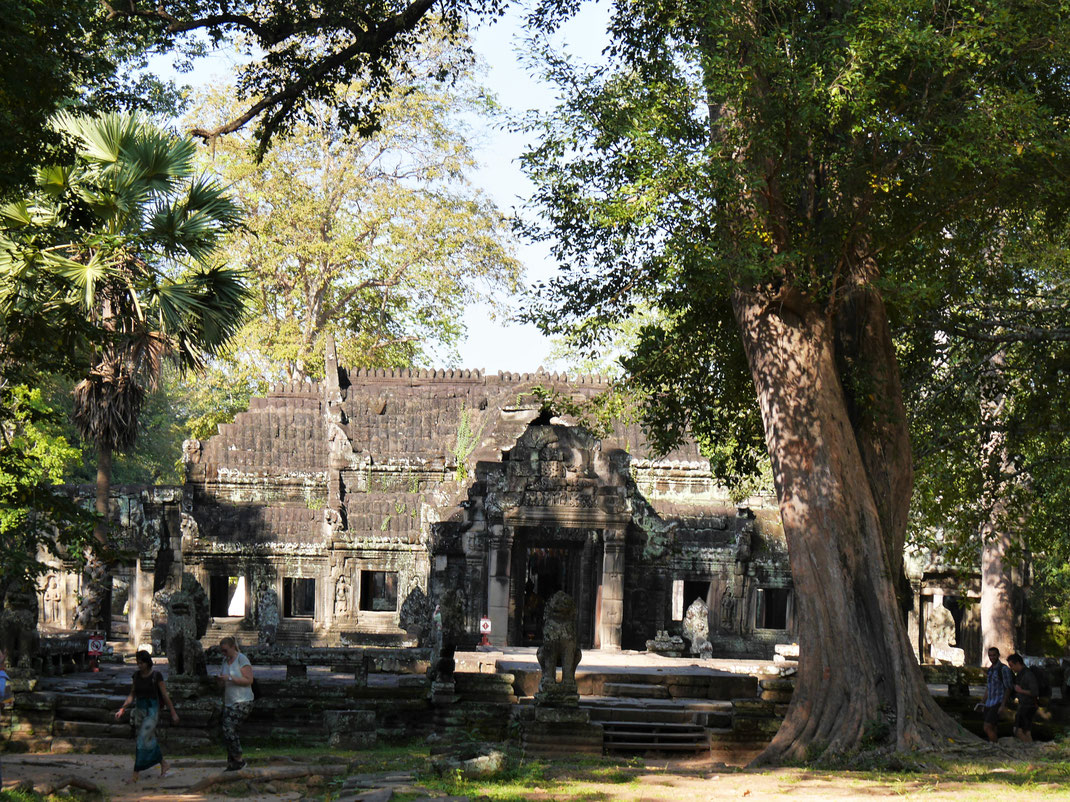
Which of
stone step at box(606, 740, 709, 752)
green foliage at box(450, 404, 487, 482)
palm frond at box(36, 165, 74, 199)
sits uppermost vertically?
palm frond at box(36, 165, 74, 199)

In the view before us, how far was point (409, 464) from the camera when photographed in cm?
2803

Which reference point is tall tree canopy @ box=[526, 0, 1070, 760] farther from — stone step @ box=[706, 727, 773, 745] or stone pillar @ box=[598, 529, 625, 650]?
stone pillar @ box=[598, 529, 625, 650]

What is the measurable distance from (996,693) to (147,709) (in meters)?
10.00

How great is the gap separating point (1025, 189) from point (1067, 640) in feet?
58.7

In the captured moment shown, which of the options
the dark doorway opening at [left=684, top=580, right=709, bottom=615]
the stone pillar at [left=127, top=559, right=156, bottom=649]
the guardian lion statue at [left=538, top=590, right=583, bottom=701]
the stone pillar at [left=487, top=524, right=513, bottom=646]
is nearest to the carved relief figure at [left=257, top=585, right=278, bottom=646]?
the stone pillar at [left=127, top=559, right=156, bottom=649]

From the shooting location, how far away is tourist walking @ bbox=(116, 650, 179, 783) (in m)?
12.9

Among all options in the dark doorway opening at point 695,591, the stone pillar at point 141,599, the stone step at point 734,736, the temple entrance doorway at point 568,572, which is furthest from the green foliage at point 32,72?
the dark doorway opening at point 695,591

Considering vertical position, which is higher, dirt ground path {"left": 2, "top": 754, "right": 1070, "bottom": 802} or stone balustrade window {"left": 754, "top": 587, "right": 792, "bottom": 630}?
stone balustrade window {"left": 754, "top": 587, "right": 792, "bottom": 630}

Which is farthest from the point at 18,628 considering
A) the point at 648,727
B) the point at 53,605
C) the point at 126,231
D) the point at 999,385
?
the point at 53,605

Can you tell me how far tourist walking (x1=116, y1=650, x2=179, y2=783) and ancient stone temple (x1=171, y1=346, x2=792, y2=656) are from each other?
9770 mm

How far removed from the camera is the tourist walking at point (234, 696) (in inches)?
510

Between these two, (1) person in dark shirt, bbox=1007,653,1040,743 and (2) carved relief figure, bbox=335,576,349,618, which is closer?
(1) person in dark shirt, bbox=1007,653,1040,743

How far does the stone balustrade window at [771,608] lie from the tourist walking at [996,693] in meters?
10.1

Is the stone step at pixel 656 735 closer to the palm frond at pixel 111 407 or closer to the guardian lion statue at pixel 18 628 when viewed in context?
the guardian lion statue at pixel 18 628
